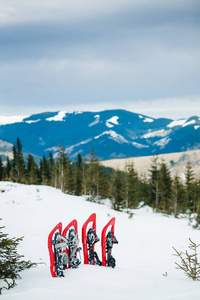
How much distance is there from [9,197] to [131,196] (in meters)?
18.8

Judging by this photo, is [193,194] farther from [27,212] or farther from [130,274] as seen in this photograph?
[130,274]

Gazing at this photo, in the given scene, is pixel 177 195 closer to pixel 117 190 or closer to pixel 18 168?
pixel 117 190

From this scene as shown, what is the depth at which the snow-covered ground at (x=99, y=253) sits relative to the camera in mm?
4829

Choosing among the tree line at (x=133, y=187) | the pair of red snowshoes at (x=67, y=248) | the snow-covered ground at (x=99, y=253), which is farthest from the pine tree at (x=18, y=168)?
the pair of red snowshoes at (x=67, y=248)

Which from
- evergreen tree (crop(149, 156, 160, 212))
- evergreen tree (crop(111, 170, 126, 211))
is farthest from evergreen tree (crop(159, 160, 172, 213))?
evergreen tree (crop(111, 170, 126, 211))

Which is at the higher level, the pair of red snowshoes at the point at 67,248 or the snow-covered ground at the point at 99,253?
the pair of red snowshoes at the point at 67,248

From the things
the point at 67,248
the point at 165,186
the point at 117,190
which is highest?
the point at 67,248

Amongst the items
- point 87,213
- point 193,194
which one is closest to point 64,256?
Answer: point 87,213

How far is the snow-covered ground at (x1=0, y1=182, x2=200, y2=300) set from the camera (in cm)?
483

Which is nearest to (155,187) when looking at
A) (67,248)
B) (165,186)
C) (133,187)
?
(165,186)

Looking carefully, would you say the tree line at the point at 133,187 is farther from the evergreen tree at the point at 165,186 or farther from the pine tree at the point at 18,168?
the pine tree at the point at 18,168

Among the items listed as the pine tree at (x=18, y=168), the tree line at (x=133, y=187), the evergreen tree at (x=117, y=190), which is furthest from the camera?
the pine tree at (x=18, y=168)

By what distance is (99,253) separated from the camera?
39.8 feet

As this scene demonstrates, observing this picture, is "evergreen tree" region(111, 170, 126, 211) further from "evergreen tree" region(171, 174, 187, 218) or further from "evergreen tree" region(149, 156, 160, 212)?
"evergreen tree" region(171, 174, 187, 218)
